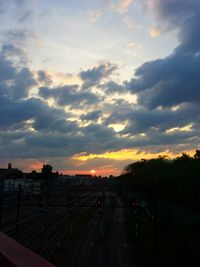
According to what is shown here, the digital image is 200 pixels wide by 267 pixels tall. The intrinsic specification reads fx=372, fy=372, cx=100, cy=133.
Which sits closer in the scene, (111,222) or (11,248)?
(11,248)

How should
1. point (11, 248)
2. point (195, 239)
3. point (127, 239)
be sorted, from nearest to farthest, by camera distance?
point (11, 248) → point (195, 239) → point (127, 239)

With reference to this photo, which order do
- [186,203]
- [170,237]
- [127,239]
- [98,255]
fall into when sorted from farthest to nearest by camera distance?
1. [186,203]
2. [127,239]
3. [170,237]
4. [98,255]

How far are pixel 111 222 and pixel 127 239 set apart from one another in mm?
21509

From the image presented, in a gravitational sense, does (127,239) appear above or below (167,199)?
below

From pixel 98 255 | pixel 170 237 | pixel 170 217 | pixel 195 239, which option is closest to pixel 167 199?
pixel 170 217

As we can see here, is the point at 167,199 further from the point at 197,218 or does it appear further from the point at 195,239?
the point at 195,239

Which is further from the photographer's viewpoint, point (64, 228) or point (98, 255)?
point (64, 228)

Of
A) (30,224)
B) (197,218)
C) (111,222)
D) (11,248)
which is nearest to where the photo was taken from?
(11,248)

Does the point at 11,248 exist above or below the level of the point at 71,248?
above

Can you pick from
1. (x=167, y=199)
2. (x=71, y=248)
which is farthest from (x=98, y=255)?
(x=167, y=199)

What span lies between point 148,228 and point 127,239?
8.70 m

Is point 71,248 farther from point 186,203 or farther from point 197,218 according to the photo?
point 186,203

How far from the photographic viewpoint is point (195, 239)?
34.8 meters

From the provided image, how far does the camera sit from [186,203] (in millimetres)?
60375
